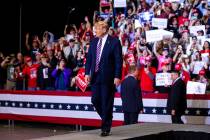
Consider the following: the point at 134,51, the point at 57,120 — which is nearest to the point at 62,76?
the point at 57,120

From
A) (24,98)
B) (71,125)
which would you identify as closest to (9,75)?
(24,98)

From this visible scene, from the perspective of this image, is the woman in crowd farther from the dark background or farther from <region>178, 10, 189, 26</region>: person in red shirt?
→ the dark background

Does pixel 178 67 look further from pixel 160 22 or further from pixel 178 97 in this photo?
pixel 160 22

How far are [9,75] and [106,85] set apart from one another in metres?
9.11

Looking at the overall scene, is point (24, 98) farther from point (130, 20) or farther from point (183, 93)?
point (183, 93)

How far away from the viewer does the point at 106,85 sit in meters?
8.73

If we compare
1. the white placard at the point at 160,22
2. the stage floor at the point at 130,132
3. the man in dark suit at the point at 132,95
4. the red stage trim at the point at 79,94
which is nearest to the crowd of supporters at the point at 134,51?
the white placard at the point at 160,22

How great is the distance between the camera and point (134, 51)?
15.5m

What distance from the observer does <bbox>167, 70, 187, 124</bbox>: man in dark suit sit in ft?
40.2

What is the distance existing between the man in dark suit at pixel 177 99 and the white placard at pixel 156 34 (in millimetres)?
3021

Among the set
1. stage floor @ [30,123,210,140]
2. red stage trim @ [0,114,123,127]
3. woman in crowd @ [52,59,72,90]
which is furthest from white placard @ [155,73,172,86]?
stage floor @ [30,123,210,140]

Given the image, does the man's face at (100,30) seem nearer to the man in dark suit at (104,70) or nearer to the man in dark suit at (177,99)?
the man in dark suit at (104,70)

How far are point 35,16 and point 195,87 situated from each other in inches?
398

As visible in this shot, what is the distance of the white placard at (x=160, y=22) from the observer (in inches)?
611
